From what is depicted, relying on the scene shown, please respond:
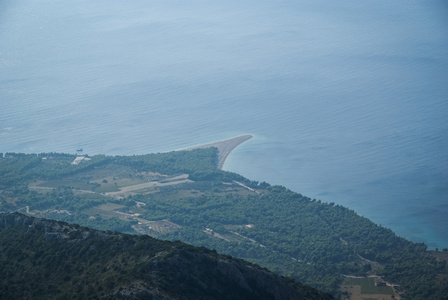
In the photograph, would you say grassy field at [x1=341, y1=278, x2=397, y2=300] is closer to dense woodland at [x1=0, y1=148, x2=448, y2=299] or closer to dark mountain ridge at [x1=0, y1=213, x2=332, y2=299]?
dense woodland at [x1=0, y1=148, x2=448, y2=299]

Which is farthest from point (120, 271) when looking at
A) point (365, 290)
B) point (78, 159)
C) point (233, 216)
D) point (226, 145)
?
point (226, 145)

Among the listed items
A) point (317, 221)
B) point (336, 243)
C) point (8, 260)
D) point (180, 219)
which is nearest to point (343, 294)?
point (336, 243)

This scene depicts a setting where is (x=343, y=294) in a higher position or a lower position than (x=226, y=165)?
lower

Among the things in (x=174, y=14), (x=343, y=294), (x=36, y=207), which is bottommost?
(x=343, y=294)

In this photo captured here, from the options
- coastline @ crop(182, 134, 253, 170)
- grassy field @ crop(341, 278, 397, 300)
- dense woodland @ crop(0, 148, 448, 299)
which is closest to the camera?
grassy field @ crop(341, 278, 397, 300)

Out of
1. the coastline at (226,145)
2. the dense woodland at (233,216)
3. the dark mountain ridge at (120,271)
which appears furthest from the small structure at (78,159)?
the dark mountain ridge at (120,271)

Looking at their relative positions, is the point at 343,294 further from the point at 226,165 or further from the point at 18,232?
the point at 226,165

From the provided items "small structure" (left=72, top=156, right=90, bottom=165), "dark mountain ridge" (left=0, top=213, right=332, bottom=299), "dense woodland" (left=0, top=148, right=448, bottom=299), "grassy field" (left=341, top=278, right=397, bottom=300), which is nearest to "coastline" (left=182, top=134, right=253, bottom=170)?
"dense woodland" (left=0, top=148, right=448, bottom=299)
